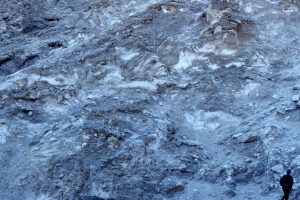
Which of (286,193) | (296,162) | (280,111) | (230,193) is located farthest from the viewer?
(280,111)

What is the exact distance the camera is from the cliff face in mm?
9789

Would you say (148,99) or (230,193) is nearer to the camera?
(230,193)

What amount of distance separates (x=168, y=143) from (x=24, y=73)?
4715mm

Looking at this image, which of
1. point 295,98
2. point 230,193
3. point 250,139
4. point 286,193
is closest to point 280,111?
point 295,98

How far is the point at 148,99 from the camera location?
12367mm

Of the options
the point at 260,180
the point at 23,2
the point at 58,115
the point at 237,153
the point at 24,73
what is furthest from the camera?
the point at 23,2

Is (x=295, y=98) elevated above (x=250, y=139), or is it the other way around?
(x=295, y=98)

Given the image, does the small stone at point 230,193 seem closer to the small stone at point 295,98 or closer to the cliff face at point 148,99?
the cliff face at point 148,99

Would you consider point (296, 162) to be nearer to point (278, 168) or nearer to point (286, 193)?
point (278, 168)

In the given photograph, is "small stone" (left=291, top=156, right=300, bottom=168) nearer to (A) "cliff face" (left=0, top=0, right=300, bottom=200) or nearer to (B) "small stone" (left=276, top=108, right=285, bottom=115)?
(A) "cliff face" (left=0, top=0, right=300, bottom=200)

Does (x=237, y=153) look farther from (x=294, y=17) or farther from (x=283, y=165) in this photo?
(x=294, y=17)

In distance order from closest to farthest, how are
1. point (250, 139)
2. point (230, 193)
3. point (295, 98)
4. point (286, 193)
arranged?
1. point (286, 193)
2. point (230, 193)
3. point (250, 139)
4. point (295, 98)

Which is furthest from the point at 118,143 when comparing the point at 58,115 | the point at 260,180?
the point at 260,180

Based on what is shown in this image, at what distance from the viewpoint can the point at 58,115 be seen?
11891 mm
